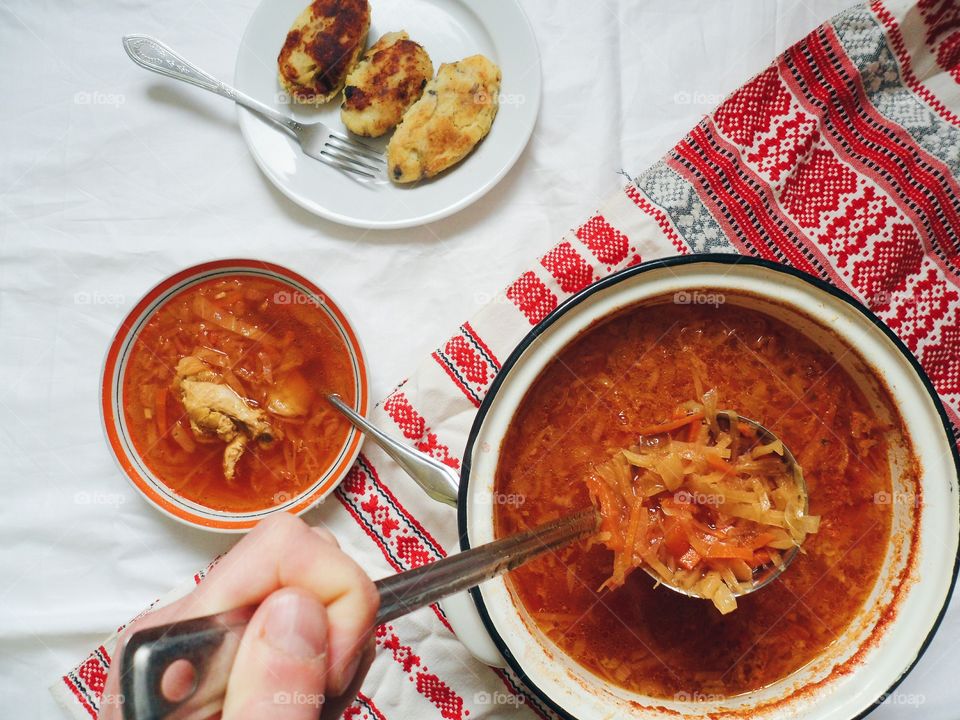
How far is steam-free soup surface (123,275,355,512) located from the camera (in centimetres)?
181

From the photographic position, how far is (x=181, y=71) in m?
1.98

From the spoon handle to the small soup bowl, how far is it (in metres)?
0.40

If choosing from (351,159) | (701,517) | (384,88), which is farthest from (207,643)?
→ (384,88)

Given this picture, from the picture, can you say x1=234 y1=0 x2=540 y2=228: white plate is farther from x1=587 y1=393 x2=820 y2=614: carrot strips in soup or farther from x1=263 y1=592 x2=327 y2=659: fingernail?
x1=263 y1=592 x2=327 y2=659: fingernail

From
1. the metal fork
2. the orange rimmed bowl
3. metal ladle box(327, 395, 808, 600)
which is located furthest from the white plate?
metal ladle box(327, 395, 808, 600)

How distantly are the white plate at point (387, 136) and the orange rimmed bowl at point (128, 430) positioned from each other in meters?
0.24

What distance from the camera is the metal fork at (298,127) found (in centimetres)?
194

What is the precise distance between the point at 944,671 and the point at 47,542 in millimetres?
2265

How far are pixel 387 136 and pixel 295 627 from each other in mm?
1441

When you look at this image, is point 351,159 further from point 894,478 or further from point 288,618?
point 894,478

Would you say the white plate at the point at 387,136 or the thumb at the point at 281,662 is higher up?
the white plate at the point at 387,136

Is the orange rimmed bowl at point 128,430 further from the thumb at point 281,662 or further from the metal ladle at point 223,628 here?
the thumb at point 281,662

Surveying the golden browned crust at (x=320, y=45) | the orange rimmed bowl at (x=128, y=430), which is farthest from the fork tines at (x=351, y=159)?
the orange rimmed bowl at (x=128, y=430)

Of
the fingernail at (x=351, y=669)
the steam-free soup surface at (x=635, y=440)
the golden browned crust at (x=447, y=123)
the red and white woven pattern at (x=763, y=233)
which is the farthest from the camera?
the golden browned crust at (x=447, y=123)
